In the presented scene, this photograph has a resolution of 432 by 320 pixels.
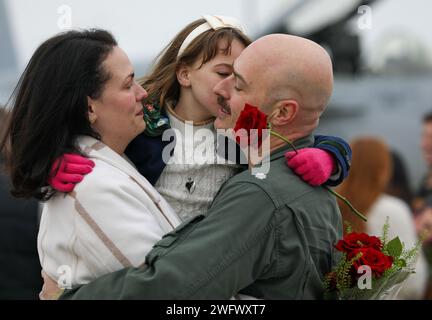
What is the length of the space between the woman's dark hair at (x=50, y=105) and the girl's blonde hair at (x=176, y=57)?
16.3 inches

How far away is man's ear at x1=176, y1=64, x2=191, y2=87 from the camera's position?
9.14 feet

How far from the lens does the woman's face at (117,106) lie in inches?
94.8

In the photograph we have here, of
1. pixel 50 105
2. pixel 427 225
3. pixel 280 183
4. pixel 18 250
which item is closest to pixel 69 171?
pixel 50 105

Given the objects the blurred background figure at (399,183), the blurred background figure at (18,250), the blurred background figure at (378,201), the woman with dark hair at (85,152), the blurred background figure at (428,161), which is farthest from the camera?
the blurred background figure at (428,161)

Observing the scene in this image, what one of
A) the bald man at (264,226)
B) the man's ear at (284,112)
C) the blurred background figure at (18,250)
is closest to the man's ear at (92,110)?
the bald man at (264,226)

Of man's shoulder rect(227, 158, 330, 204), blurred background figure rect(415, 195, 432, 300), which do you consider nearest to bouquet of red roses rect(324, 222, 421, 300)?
man's shoulder rect(227, 158, 330, 204)

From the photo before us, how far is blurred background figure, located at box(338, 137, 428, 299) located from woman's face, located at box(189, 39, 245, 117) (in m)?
2.17

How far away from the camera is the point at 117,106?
7.97 ft

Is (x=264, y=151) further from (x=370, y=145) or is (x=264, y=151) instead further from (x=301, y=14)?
(x=301, y=14)

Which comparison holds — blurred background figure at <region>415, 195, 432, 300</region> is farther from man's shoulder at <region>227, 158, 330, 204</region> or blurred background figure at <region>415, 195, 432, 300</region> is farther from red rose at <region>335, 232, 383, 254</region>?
man's shoulder at <region>227, 158, 330, 204</region>

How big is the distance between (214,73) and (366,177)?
2335 millimetres

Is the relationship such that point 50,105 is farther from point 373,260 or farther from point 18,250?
point 18,250

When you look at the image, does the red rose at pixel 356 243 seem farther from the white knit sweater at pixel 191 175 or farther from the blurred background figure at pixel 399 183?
the blurred background figure at pixel 399 183
